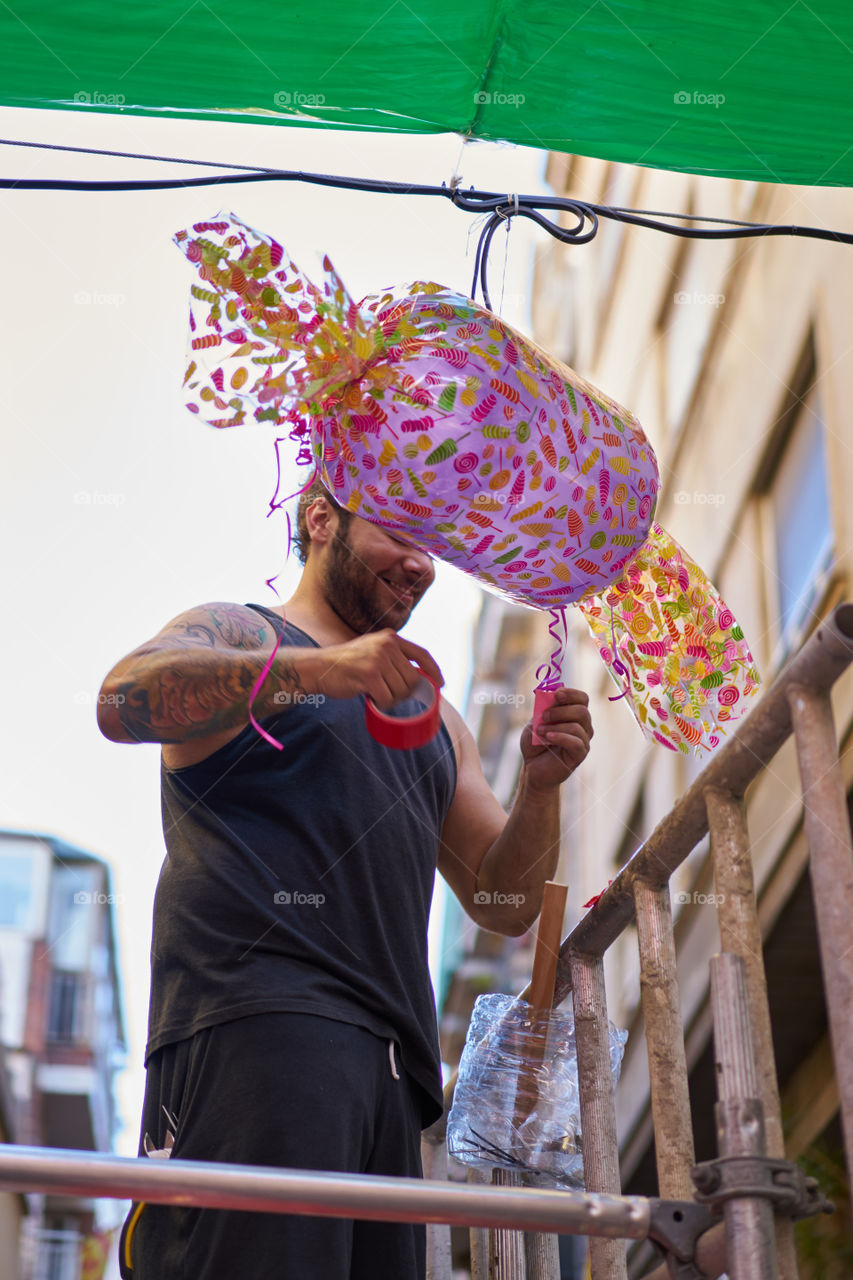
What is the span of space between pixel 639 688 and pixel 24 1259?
58.5 feet

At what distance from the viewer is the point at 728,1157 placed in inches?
53.0

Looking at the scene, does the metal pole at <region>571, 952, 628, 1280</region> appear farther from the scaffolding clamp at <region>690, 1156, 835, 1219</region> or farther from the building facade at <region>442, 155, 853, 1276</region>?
the building facade at <region>442, 155, 853, 1276</region>

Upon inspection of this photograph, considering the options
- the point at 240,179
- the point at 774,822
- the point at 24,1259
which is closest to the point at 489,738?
the point at 24,1259

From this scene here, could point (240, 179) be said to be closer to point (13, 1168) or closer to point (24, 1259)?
point (13, 1168)

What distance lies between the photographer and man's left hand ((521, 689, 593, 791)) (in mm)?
2369

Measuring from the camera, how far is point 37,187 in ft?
9.15

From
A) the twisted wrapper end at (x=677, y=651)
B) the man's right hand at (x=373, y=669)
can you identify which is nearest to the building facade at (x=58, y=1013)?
the twisted wrapper end at (x=677, y=651)

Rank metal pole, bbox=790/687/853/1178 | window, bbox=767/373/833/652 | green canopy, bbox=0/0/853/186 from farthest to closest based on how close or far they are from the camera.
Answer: window, bbox=767/373/833/652
green canopy, bbox=0/0/853/186
metal pole, bbox=790/687/853/1178

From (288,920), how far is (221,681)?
384 millimetres

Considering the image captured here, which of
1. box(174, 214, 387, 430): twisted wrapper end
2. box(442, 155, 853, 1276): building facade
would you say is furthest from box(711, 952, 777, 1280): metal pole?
box(442, 155, 853, 1276): building facade

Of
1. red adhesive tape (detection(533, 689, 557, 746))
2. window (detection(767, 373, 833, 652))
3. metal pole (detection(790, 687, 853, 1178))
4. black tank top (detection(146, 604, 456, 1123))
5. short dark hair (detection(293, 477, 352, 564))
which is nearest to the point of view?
metal pole (detection(790, 687, 853, 1178))

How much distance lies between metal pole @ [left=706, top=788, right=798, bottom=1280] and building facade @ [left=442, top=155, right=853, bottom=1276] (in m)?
2.67

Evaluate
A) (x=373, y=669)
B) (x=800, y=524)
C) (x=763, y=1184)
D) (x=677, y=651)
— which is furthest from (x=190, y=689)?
(x=800, y=524)

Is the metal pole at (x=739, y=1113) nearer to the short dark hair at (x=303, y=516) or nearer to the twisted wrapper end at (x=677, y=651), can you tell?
the twisted wrapper end at (x=677, y=651)
